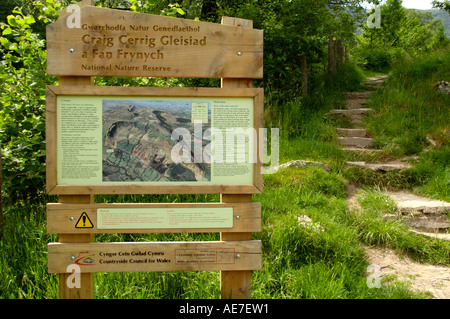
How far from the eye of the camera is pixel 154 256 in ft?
8.22

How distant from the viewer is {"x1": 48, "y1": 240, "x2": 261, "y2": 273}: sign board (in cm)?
248

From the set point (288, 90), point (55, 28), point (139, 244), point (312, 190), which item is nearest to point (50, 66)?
point (55, 28)

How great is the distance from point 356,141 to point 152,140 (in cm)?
506

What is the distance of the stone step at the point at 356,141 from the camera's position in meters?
6.61

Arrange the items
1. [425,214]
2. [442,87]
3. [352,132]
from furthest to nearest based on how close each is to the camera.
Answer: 1. [442,87]
2. [352,132]
3. [425,214]

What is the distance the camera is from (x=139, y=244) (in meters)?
2.50

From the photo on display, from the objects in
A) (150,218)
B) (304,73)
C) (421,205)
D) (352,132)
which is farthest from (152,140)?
(304,73)

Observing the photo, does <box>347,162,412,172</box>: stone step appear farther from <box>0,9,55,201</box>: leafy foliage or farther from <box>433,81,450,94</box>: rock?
<box>0,9,55,201</box>: leafy foliage

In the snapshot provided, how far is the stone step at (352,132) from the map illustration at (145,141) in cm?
507

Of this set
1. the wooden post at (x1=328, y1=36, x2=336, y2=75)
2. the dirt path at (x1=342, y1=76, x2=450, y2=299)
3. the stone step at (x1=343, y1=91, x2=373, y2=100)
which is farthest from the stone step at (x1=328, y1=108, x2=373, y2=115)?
the dirt path at (x1=342, y1=76, x2=450, y2=299)

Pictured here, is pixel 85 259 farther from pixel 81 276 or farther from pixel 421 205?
pixel 421 205

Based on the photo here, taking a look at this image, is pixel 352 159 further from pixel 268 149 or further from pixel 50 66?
pixel 50 66

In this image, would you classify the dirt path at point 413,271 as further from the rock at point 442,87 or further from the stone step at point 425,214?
the rock at point 442,87
